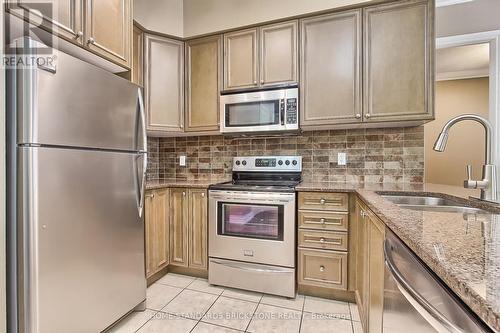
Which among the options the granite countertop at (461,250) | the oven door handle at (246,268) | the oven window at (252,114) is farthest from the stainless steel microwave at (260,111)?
the granite countertop at (461,250)

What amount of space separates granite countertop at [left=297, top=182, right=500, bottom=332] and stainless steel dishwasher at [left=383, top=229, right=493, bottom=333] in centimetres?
6

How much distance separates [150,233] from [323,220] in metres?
1.52

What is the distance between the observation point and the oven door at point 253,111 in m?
2.36

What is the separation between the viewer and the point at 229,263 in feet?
7.50

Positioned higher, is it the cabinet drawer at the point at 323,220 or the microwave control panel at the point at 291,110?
the microwave control panel at the point at 291,110

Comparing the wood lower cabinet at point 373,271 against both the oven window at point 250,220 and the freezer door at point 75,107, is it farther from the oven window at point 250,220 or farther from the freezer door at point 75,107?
Answer: the freezer door at point 75,107

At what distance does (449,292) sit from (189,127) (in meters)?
2.51

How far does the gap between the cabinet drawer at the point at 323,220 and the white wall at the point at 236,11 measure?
1787mm

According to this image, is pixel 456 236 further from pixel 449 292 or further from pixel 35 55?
pixel 35 55

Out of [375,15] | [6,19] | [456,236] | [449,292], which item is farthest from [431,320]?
[375,15]

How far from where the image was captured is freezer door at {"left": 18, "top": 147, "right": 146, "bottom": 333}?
47.6 inches

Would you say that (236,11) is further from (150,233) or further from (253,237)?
(150,233)

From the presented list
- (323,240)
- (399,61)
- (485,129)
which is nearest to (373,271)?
(323,240)

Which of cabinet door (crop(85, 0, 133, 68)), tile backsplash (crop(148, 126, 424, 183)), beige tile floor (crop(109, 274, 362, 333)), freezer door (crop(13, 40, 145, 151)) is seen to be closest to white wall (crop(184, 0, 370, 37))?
cabinet door (crop(85, 0, 133, 68))
